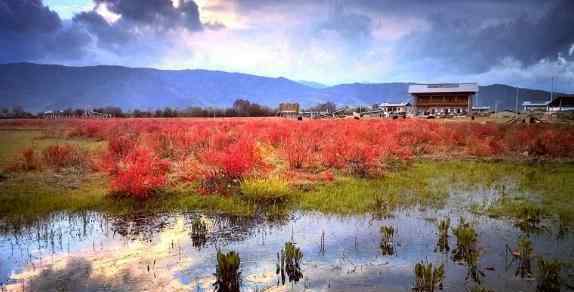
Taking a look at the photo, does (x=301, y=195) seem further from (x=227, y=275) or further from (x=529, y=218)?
(x=227, y=275)

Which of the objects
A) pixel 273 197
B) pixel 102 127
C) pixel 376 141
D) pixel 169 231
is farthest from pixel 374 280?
pixel 102 127

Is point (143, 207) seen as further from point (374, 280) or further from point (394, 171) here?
point (394, 171)

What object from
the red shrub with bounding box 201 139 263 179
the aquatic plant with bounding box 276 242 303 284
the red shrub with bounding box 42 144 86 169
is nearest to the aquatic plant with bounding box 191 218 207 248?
the aquatic plant with bounding box 276 242 303 284

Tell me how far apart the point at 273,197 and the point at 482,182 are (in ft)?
30.3

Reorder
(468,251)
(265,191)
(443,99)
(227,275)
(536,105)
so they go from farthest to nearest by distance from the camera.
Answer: (536,105), (443,99), (265,191), (468,251), (227,275)

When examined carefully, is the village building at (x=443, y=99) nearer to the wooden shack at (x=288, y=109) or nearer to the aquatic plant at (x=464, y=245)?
the wooden shack at (x=288, y=109)

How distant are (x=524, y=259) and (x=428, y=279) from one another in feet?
8.82

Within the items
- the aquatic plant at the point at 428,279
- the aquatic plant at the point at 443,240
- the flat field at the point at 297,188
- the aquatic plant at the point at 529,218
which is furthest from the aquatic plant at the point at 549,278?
the aquatic plant at the point at 529,218

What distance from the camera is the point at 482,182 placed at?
17766 mm

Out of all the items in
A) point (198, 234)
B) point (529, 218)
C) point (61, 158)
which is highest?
point (61, 158)

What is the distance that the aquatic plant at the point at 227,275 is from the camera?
25.8ft

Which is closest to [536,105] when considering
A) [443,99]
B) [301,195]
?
[443,99]

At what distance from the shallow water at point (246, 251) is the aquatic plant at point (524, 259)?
14 cm

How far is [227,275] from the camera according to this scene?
26.2 ft
